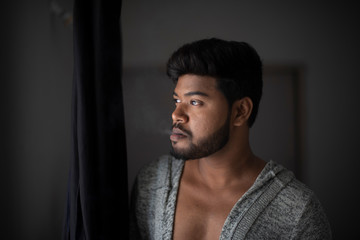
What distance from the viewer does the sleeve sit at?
833 millimetres

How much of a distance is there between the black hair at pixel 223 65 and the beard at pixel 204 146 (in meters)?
0.10

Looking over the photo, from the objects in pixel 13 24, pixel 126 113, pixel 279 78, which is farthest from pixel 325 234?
pixel 13 24

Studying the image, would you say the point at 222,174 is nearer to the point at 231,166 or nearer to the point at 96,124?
the point at 231,166

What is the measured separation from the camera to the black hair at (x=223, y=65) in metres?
0.83

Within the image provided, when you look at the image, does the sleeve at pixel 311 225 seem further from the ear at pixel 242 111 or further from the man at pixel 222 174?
the ear at pixel 242 111

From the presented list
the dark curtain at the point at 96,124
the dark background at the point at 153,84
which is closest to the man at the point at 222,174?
the dark curtain at the point at 96,124

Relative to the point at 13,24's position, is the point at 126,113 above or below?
below

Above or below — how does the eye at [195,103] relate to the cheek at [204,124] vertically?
above

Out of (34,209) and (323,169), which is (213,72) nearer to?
(323,169)

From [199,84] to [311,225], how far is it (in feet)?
1.82

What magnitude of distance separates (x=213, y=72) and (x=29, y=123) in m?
0.72

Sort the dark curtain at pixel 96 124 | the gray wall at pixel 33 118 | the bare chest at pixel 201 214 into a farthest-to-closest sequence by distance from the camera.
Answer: the gray wall at pixel 33 118 < the bare chest at pixel 201 214 < the dark curtain at pixel 96 124

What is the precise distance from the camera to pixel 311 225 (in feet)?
2.75

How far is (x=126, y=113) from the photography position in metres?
1.17
